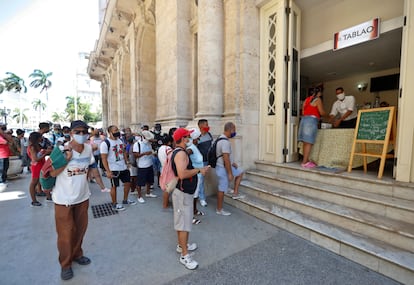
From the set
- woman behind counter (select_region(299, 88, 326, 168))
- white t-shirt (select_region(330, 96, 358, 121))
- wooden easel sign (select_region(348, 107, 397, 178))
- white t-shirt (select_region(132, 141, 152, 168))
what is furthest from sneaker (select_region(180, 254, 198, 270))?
white t-shirt (select_region(330, 96, 358, 121))

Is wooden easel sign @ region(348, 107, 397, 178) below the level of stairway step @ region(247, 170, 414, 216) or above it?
above

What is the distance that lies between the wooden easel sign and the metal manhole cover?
5.02 meters

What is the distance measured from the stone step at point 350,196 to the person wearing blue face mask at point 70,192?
370cm

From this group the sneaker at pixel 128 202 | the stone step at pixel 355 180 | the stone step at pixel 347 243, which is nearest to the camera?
the stone step at pixel 347 243

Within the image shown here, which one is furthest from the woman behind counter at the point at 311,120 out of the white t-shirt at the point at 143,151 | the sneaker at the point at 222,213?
the white t-shirt at the point at 143,151

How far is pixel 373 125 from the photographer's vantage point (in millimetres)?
3750

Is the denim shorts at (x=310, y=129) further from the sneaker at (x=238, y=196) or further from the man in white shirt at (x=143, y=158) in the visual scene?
the man in white shirt at (x=143, y=158)

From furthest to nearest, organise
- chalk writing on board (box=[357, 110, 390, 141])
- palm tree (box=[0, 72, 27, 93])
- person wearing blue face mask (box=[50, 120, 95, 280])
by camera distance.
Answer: palm tree (box=[0, 72, 27, 93])
chalk writing on board (box=[357, 110, 390, 141])
person wearing blue face mask (box=[50, 120, 95, 280])

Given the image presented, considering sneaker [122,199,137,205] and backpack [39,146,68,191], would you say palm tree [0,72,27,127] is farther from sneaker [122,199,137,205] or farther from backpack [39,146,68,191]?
backpack [39,146,68,191]

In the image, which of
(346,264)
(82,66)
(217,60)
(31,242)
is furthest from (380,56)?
(82,66)

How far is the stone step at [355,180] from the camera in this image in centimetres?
306

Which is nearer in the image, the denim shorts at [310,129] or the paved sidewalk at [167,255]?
the paved sidewalk at [167,255]

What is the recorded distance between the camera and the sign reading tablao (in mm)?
4562

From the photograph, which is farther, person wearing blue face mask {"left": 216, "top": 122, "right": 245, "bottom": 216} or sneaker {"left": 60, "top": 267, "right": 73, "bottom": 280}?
person wearing blue face mask {"left": 216, "top": 122, "right": 245, "bottom": 216}
